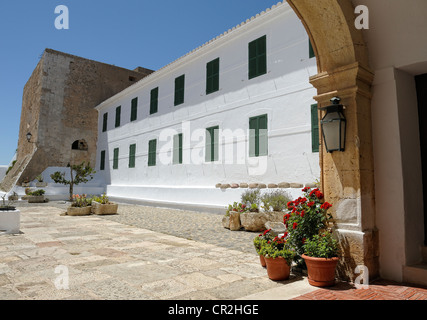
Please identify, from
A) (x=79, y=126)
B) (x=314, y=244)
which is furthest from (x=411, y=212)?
(x=79, y=126)

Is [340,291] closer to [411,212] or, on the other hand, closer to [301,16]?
[411,212]

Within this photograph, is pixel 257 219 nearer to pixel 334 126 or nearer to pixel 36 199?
pixel 334 126

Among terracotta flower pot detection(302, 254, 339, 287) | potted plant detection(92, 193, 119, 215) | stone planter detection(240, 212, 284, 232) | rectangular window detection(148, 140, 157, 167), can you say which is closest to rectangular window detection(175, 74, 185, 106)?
rectangular window detection(148, 140, 157, 167)

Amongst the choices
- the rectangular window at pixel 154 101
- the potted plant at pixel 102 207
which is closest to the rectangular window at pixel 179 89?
the rectangular window at pixel 154 101

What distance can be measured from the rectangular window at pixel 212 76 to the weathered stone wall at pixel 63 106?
46.1ft

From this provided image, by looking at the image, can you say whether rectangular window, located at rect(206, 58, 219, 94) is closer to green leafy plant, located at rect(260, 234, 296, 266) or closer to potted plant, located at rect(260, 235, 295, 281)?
green leafy plant, located at rect(260, 234, 296, 266)

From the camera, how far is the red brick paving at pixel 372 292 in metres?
3.06

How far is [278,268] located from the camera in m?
3.71

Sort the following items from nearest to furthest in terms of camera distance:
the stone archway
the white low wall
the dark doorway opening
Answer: the stone archway, the dark doorway opening, the white low wall

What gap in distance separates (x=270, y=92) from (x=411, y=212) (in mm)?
7005

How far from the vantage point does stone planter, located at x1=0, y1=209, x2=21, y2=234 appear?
687cm

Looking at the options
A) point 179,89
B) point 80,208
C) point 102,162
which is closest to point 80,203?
point 80,208

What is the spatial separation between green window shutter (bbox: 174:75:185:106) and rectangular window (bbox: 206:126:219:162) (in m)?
2.80

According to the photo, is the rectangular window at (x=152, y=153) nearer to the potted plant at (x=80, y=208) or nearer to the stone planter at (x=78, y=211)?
the potted plant at (x=80, y=208)
